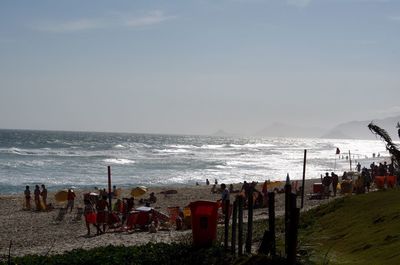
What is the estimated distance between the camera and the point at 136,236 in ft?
62.1

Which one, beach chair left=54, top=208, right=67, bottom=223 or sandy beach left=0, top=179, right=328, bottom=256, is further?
beach chair left=54, top=208, right=67, bottom=223

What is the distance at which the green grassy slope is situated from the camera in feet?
36.5

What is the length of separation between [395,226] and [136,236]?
9.40 metres

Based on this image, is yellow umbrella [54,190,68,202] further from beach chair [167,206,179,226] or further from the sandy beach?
beach chair [167,206,179,226]

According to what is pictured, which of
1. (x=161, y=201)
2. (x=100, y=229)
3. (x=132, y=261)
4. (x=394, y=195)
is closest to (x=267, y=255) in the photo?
(x=132, y=261)

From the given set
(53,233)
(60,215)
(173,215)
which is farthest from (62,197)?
(173,215)

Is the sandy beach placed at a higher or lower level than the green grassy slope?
lower

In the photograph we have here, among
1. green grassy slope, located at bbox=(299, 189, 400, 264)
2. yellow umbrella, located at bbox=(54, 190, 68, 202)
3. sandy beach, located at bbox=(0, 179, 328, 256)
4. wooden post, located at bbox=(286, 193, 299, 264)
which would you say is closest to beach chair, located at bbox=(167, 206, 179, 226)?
sandy beach, located at bbox=(0, 179, 328, 256)

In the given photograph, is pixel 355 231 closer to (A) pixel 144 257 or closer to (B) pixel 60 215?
(A) pixel 144 257

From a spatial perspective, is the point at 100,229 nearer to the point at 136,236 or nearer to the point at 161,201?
the point at 136,236

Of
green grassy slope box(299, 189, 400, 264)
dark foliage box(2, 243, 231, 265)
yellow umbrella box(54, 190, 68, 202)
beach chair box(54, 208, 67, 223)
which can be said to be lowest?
beach chair box(54, 208, 67, 223)

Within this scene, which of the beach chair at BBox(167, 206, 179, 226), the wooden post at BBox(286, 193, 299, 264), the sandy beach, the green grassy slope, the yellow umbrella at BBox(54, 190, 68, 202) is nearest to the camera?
the wooden post at BBox(286, 193, 299, 264)

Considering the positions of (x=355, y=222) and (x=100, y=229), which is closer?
(x=355, y=222)

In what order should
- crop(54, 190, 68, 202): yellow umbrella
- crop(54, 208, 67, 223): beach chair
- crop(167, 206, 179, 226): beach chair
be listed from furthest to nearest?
1. crop(54, 190, 68, 202): yellow umbrella
2. crop(54, 208, 67, 223): beach chair
3. crop(167, 206, 179, 226): beach chair
